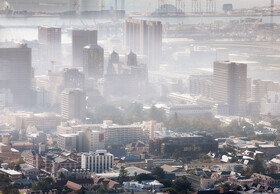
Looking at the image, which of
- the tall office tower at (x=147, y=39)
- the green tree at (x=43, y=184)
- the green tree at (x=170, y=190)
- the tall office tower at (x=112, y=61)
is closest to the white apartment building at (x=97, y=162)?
the green tree at (x=43, y=184)

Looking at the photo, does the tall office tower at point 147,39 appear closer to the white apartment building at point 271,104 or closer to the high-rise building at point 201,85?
the high-rise building at point 201,85

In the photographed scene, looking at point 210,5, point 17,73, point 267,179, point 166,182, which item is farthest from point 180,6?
point 166,182

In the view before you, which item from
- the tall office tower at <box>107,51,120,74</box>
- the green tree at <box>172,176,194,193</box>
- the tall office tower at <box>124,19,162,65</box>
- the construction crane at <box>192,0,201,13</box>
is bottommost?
the green tree at <box>172,176,194,193</box>

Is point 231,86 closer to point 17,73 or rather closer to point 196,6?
point 17,73

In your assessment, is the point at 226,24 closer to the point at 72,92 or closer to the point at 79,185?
the point at 72,92

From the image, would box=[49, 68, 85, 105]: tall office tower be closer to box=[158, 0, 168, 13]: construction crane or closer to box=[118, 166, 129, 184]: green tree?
box=[158, 0, 168, 13]: construction crane

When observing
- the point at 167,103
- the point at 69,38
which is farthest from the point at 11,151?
the point at 69,38

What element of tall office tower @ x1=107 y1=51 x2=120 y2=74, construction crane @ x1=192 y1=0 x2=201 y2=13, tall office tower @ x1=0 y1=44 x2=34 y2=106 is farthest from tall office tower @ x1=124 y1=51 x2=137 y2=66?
construction crane @ x1=192 y1=0 x2=201 y2=13
